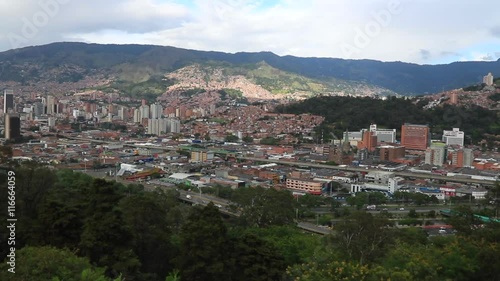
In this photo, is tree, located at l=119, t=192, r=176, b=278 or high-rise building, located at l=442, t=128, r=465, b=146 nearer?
tree, located at l=119, t=192, r=176, b=278

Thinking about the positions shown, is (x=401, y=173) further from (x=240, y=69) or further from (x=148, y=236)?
(x=240, y=69)

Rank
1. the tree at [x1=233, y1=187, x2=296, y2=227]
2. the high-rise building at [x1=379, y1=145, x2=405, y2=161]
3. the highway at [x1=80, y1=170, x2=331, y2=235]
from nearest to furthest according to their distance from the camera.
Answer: the tree at [x1=233, y1=187, x2=296, y2=227] → the highway at [x1=80, y1=170, x2=331, y2=235] → the high-rise building at [x1=379, y1=145, x2=405, y2=161]

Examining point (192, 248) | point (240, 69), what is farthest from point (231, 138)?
point (240, 69)

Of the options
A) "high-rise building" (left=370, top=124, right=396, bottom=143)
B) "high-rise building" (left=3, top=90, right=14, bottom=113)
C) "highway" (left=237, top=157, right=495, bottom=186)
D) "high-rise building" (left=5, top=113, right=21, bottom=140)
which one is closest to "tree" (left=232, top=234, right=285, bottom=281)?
"highway" (left=237, top=157, right=495, bottom=186)

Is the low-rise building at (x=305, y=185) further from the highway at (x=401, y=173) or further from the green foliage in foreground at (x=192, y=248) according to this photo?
the green foliage in foreground at (x=192, y=248)

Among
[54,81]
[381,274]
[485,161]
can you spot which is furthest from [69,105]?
[381,274]

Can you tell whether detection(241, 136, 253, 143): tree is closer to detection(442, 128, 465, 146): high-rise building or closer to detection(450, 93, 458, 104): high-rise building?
detection(442, 128, 465, 146): high-rise building
